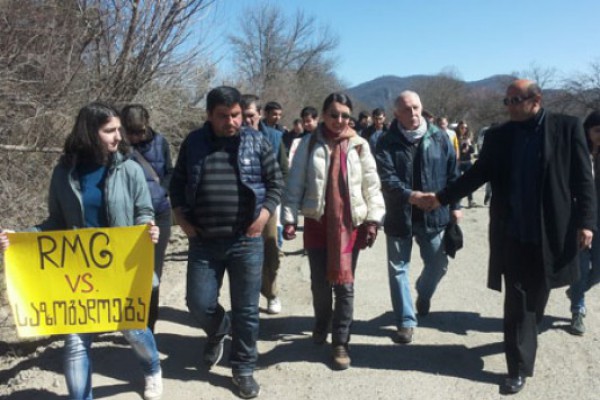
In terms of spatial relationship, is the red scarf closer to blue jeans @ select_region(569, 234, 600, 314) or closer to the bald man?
the bald man

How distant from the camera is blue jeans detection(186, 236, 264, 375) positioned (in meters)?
3.61

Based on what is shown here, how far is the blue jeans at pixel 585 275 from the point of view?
4609mm

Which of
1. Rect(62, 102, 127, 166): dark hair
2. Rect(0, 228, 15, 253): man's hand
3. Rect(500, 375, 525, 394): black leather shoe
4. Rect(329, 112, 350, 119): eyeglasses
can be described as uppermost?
Rect(329, 112, 350, 119): eyeglasses

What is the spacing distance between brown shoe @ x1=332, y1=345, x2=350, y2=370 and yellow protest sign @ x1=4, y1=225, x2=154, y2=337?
157 centimetres

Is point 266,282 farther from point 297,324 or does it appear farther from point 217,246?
point 217,246

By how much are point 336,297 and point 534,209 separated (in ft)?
5.32

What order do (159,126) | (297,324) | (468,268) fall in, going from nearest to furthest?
(297,324)
(468,268)
(159,126)

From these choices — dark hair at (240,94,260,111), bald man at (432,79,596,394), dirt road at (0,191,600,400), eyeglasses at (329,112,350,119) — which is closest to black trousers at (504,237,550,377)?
bald man at (432,79,596,394)

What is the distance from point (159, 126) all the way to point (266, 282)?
5.25 m

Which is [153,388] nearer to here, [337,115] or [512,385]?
[337,115]

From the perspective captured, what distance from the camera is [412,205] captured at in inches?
176

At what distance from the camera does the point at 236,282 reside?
→ 3656 mm

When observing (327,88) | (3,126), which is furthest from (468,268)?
(327,88)

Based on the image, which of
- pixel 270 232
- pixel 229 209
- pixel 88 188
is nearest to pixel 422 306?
pixel 270 232
